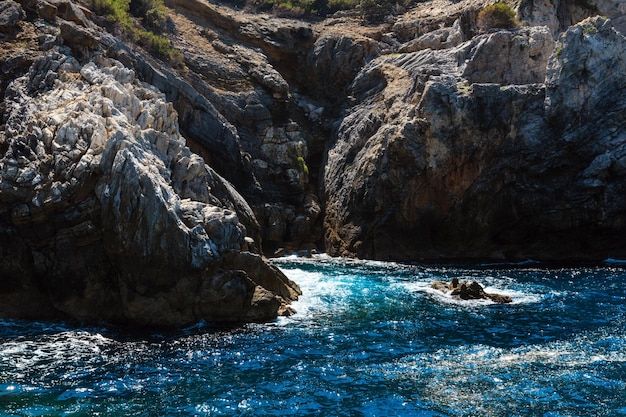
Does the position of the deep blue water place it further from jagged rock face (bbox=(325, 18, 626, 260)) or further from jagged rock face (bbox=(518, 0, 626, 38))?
jagged rock face (bbox=(518, 0, 626, 38))

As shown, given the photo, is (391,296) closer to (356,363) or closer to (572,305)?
(572,305)

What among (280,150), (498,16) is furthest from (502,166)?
(280,150)

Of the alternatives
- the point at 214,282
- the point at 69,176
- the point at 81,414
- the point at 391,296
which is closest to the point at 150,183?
the point at 69,176

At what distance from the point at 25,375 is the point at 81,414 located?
9.79ft

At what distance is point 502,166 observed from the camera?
110 ft

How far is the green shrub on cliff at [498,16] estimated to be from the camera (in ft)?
124

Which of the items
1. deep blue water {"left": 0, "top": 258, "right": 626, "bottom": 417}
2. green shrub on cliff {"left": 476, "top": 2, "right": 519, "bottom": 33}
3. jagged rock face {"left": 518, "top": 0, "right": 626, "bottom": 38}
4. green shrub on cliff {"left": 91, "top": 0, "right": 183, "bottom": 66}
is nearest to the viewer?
deep blue water {"left": 0, "top": 258, "right": 626, "bottom": 417}

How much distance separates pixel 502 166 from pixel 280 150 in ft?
49.6

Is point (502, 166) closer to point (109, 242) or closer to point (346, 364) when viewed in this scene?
point (346, 364)

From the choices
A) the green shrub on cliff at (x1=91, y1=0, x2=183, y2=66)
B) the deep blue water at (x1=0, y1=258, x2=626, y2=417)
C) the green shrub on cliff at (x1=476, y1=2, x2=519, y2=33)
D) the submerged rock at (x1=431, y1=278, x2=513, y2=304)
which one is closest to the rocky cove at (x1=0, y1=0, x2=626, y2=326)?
the green shrub on cliff at (x1=91, y1=0, x2=183, y2=66)

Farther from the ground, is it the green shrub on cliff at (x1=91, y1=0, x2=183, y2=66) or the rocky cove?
the green shrub on cliff at (x1=91, y1=0, x2=183, y2=66)

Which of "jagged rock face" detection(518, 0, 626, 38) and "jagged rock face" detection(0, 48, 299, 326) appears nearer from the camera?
"jagged rock face" detection(0, 48, 299, 326)

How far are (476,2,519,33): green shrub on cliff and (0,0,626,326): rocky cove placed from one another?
182cm

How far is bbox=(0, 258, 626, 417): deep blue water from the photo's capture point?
11898 mm
